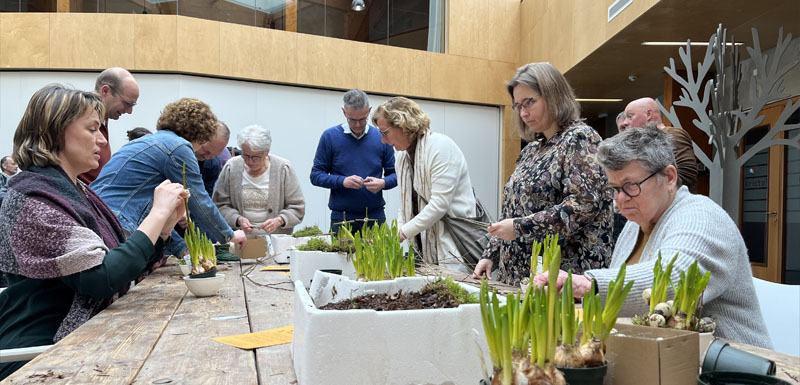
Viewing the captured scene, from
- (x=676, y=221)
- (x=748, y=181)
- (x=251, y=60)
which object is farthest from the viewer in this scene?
(x=251, y=60)

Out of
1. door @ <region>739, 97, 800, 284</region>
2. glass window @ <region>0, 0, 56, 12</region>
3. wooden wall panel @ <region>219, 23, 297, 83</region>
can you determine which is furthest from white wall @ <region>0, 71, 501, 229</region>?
door @ <region>739, 97, 800, 284</region>

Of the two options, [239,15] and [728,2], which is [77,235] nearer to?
[728,2]

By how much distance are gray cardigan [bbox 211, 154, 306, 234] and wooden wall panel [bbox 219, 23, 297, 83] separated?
13.7 feet

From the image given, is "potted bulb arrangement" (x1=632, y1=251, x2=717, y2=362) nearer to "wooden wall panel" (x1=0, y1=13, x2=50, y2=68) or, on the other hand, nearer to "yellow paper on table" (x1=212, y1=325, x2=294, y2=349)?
"yellow paper on table" (x1=212, y1=325, x2=294, y2=349)

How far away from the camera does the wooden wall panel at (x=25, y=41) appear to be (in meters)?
7.26

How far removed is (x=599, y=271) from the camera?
1448 millimetres

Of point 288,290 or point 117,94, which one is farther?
point 117,94

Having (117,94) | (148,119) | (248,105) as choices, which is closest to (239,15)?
(248,105)

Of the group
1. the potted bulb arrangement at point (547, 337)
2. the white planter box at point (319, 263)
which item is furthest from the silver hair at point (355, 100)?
the potted bulb arrangement at point (547, 337)

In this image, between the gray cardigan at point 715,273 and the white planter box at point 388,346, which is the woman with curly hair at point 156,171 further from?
the gray cardigan at point 715,273

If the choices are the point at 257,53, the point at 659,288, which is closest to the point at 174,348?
the point at 659,288

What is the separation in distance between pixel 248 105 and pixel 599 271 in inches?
276

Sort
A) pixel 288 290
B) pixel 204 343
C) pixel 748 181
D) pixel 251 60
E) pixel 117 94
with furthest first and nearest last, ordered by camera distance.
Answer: pixel 251 60 < pixel 748 181 < pixel 117 94 < pixel 288 290 < pixel 204 343

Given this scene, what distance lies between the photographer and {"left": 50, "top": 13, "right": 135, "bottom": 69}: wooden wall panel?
729cm
